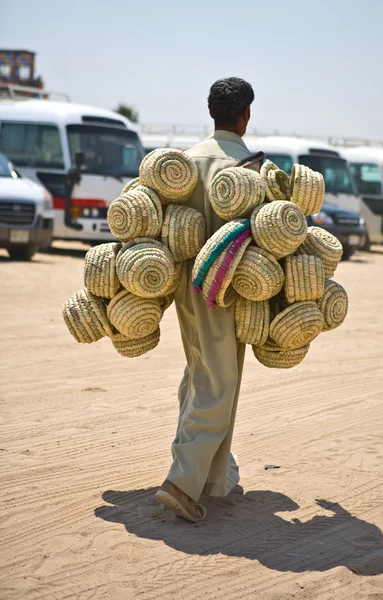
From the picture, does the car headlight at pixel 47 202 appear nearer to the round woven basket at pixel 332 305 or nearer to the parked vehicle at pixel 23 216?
the parked vehicle at pixel 23 216

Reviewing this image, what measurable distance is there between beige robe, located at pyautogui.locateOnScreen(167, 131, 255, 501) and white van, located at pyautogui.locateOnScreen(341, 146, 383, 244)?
2032 centimetres

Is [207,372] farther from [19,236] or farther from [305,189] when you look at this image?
[19,236]

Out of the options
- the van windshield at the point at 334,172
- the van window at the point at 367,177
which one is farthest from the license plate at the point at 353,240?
the van window at the point at 367,177

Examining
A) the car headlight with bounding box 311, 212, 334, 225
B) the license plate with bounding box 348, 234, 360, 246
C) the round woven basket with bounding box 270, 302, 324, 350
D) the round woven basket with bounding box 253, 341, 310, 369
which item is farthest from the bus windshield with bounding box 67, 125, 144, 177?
the round woven basket with bounding box 270, 302, 324, 350

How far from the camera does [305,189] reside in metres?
4.61

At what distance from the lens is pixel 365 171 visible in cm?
2564

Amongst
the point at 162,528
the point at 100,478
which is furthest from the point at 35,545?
the point at 100,478

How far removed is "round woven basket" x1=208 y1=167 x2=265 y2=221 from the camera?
14.3ft

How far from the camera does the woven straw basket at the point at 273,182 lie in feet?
14.9

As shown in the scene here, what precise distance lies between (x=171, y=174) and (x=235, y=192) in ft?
1.10

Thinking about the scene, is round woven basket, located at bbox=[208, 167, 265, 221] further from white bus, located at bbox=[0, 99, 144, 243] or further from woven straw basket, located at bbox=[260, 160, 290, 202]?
white bus, located at bbox=[0, 99, 144, 243]

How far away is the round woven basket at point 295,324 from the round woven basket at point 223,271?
327mm

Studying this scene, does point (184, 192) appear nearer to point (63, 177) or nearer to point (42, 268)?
point (42, 268)

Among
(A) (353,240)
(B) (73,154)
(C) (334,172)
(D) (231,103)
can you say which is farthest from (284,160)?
(D) (231,103)
